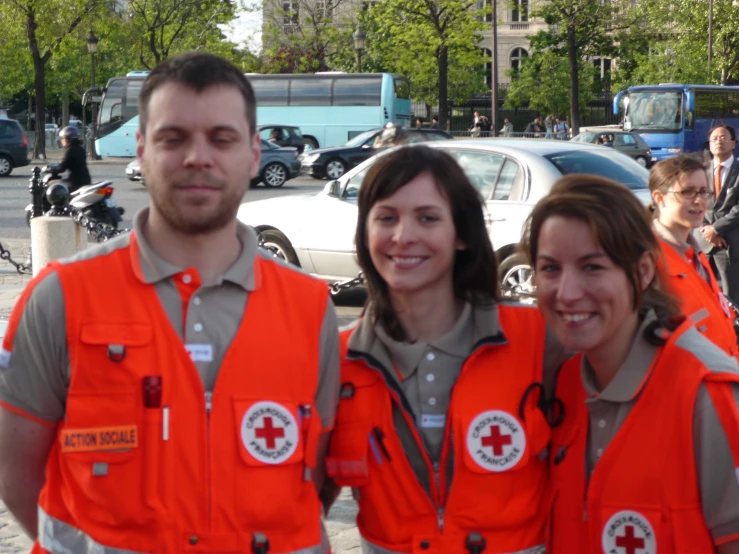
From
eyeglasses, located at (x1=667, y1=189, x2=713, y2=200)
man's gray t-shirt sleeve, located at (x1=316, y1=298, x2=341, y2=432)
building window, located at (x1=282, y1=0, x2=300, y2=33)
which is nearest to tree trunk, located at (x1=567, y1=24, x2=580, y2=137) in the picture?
building window, located at (x1=282, y1=0, x2=300, y2=33)

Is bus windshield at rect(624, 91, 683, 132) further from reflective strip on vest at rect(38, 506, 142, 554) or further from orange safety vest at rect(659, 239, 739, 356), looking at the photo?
reflective strip on vest at rect(38, 506, 142, 554)

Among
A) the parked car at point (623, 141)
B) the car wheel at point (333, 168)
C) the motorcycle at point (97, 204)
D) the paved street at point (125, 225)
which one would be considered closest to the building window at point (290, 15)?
the paved street at point (125, 225)

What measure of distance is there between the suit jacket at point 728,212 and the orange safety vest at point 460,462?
715cm

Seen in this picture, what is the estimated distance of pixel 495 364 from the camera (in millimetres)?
2682

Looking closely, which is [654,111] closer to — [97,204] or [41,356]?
[97,204]

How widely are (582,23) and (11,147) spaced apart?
96.2 feet

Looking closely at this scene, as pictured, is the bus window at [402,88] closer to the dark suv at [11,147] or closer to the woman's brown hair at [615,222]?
the dark suv at [11,147]

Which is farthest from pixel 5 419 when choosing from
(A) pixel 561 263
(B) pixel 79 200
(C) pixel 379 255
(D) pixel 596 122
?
(D) pixel 596 122

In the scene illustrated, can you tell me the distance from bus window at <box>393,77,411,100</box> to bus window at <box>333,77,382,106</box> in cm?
122

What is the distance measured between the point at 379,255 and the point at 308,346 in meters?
0.44

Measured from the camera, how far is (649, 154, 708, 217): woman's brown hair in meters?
5.39

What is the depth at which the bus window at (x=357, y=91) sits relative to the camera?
37.9 m

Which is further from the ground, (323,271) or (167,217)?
(167,217)

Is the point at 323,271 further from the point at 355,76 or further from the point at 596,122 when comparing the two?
the point at 596,122
